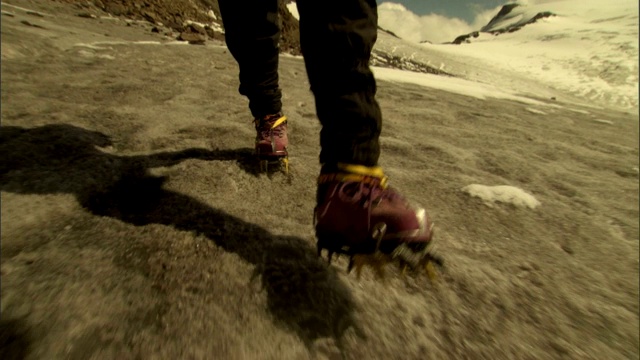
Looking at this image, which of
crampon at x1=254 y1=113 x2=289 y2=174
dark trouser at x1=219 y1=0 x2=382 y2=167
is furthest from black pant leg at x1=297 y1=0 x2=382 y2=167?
crampon at x1=254 y1=113 x2=289 y2=174

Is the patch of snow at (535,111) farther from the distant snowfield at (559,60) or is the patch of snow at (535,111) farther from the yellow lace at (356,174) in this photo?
the yellow lace at (356,174)

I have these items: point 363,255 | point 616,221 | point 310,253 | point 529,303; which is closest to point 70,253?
point 310,253

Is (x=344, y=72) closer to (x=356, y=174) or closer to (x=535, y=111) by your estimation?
(x=356, y=174)

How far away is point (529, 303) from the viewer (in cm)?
74

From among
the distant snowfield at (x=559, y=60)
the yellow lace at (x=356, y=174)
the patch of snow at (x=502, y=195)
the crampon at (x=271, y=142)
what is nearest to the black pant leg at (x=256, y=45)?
the crampon at (x=271, y=142)

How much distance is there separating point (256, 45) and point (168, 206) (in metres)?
0.59

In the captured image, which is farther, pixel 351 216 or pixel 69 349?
pixel 351 216

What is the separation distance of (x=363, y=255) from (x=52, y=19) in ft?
15.9

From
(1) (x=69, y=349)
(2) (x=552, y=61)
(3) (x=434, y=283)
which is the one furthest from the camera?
(2) (x=552, y=61)

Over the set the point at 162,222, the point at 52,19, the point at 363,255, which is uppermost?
the point at 363,255

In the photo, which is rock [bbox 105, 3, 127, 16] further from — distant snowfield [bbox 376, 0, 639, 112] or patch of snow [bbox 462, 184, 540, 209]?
patch of snow [bbox 462, 184, 540, 209]

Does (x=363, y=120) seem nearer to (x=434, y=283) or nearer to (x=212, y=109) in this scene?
(x=434, y=283)

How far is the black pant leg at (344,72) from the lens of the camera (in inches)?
26.4

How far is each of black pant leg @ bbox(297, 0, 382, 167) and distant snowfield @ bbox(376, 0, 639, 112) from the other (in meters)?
5.01
